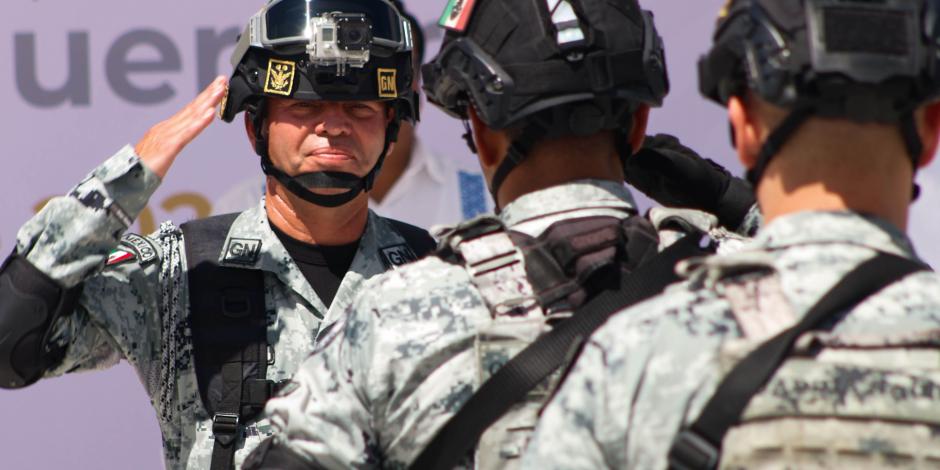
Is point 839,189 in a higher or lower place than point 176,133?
higher

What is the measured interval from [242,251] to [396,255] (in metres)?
0.37

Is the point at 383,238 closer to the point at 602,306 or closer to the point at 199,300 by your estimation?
the point at 199,300

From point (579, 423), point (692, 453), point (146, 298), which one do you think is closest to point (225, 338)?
point (146, 298)

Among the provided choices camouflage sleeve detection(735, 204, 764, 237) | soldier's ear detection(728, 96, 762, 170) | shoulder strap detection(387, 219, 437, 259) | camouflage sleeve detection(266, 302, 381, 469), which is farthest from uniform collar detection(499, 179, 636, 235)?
shoulder strap detection(387, 219, 437, 259)

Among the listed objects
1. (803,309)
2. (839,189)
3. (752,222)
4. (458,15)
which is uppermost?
(458,15)

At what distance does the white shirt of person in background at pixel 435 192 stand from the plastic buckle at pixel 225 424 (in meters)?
1.69

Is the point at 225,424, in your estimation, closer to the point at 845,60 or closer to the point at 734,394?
the point at 734,394

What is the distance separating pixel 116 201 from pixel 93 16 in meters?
1.81

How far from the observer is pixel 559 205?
6.13ft

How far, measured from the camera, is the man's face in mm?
2959

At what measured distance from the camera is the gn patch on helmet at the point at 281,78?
2951 mm

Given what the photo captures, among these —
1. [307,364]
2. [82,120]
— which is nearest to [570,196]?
[307,364]

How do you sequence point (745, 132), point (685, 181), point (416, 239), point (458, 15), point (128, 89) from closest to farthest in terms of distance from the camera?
point (745, 132) < point (458, 15) < point (685, 181) < point (416, 239) < point (128, 89)

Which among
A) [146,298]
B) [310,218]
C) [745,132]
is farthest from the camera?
[310,218]
